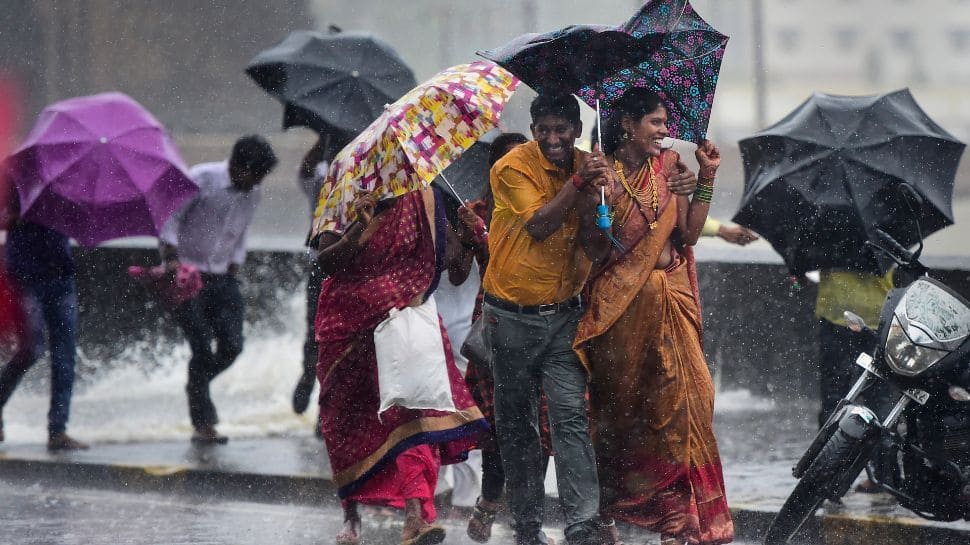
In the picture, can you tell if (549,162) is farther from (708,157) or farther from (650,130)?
(708,157)

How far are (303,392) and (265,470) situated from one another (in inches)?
45.8

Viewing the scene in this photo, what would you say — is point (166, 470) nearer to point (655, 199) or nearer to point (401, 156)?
point (401, 156)

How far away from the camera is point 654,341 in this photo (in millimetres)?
5516

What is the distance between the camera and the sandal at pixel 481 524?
6.22m

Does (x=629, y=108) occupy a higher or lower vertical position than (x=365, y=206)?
higher

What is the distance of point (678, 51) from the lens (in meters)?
5.29

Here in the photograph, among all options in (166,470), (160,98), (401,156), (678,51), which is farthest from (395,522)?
(160,98)

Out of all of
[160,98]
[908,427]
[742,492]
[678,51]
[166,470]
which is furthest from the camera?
[160,98]

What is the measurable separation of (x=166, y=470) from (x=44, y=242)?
4.69 feet

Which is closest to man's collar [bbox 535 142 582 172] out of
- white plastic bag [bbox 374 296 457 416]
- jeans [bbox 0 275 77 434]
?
white plastic bag [bbox 374 296 457 416]

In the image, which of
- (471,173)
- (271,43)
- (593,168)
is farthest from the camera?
(271,43)

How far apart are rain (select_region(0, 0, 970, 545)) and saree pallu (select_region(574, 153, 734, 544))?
0.06ft

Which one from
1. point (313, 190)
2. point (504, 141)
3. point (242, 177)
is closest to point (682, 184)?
point (504, 141)

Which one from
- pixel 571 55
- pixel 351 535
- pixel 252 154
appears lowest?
pixel 351 535
